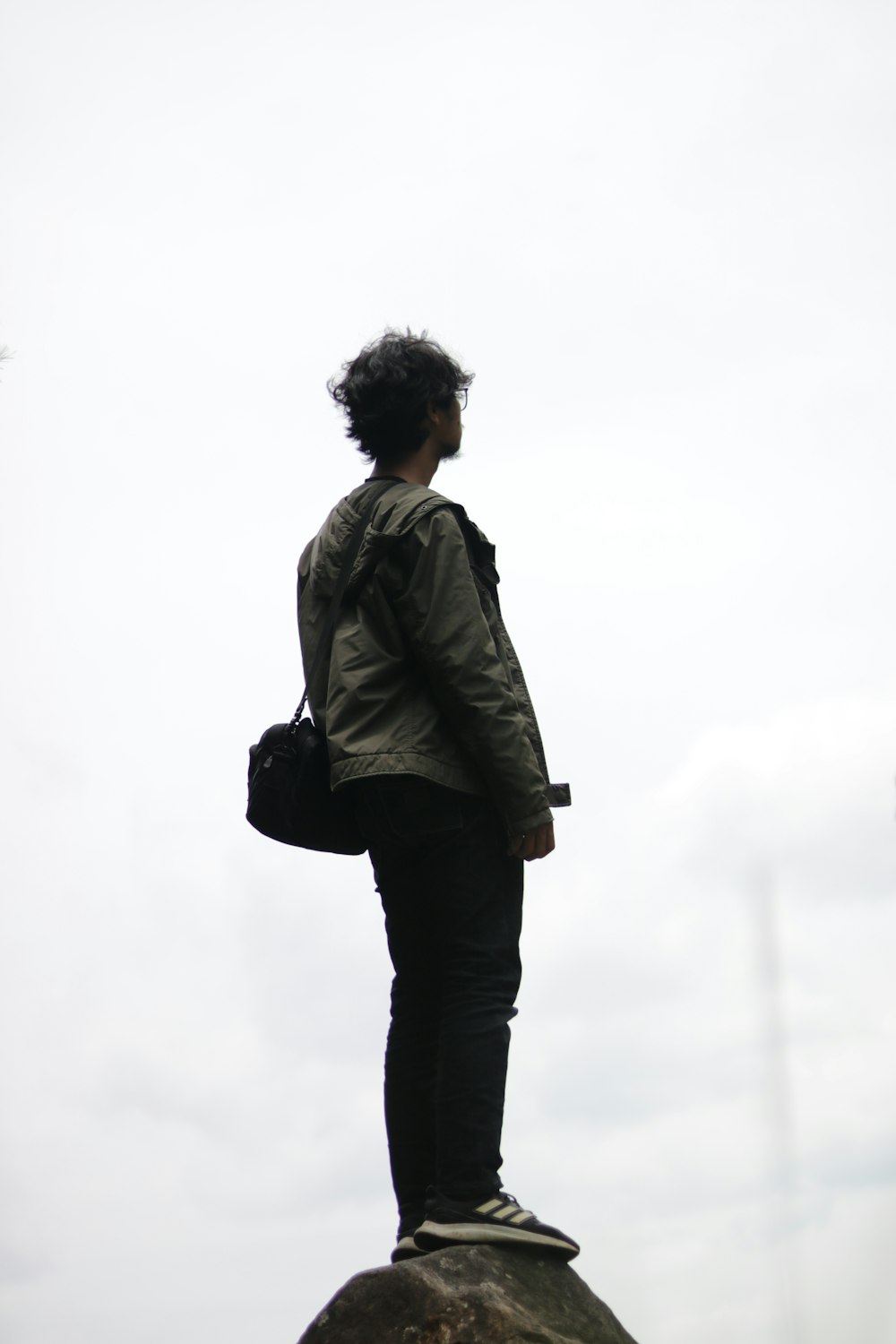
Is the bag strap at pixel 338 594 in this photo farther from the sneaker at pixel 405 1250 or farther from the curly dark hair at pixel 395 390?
the sneaker at pixel 405 1250

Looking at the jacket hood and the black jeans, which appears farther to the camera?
the jacket hood

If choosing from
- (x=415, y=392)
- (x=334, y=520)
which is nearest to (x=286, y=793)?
(x=334, y=520)

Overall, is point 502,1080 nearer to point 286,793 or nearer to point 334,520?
point 286,793

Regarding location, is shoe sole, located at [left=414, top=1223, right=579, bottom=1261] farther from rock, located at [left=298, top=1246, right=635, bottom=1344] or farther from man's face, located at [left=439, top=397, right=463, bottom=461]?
man's face, located at [left=439, top=397, right=463, bottom=461]

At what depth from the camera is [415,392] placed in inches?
191

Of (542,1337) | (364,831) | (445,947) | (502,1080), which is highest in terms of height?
(364,831)

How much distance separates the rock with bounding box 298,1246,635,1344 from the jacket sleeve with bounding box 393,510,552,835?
1176 millimetres

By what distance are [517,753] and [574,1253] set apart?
1448 mm

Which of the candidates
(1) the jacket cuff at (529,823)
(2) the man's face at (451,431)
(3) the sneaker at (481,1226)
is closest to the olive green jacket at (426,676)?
(1) the jacket cuff at (529,823)

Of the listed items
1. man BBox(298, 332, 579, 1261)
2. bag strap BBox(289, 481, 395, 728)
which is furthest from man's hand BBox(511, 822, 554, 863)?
bag strap BBox(289, 481, 395, 728)

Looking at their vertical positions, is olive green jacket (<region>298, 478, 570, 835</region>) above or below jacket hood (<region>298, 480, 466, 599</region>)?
below

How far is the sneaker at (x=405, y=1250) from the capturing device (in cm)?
453

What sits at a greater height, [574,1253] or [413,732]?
[413,732]

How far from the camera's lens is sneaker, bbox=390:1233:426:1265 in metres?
4.53
